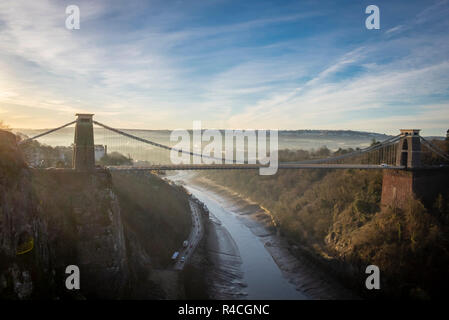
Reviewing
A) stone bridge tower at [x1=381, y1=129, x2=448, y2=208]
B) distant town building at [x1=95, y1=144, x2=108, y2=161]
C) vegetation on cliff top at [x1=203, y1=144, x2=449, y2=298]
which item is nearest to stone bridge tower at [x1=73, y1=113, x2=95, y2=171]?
distant town building at [x1=95, y1=144, x2=108, y2=161]

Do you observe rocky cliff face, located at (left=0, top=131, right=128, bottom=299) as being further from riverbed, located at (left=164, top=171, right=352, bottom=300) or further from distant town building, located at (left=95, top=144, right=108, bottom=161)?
distant town building, located at (left=95, top=144, right=108, bottom=161)

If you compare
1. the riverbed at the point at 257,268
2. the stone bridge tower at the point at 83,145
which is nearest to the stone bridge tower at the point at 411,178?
the riverbed at the point at 257,268

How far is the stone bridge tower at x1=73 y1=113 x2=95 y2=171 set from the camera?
16.6m

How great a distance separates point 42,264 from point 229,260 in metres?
16.1

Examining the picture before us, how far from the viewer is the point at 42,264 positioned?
11.6 metres

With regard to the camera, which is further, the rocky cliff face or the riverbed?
the riverbed

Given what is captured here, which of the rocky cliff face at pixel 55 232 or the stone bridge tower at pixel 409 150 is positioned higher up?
the stone bridge tower at pixel 409 150

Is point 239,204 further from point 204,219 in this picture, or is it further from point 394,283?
point 394,283

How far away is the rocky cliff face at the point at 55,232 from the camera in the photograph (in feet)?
33.4

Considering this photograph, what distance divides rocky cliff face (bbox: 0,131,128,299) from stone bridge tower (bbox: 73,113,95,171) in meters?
0.58

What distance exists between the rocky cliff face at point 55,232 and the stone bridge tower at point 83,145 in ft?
1.89

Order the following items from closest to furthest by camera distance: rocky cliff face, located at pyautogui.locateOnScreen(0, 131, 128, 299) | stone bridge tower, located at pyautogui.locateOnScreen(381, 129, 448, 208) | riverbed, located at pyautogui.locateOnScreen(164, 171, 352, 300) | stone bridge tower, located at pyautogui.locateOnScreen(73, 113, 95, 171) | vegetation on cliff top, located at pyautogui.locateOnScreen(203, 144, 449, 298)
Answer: rocky cliff face, located at pyautogui.locateOnScreen(0, 131, 128, 299), stone bridge tower, located at pyautogui.locateOnScreen(73, 113, 95, 171), vegetation on cliff top, located at pyautogui.locateOnScreen(203, 144, 449, 298), riverbed, located at pyautogui.locateOnScreen(164, 171, 352, 300), stone bridge tower, located at pyautogui.locateOnScreen(381, 129, 448, 208)

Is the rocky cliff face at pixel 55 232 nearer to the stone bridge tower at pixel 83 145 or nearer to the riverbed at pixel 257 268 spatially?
the stone bridge tower at pixel 83 145

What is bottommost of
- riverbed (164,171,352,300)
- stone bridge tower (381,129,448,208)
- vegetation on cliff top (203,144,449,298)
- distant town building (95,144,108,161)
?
riverbed (164,171,352,300)
